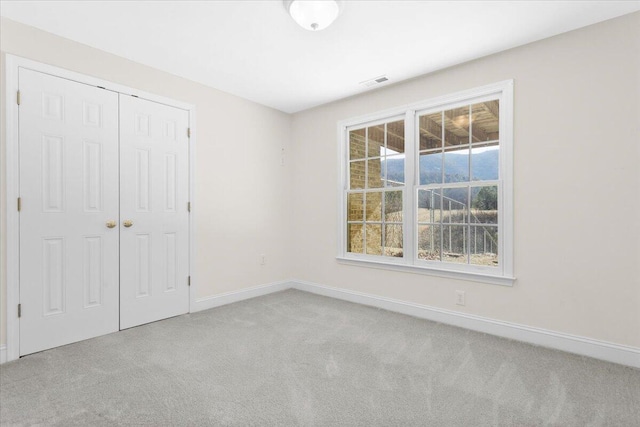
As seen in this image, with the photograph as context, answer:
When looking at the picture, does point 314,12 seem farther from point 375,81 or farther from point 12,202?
point 12,202

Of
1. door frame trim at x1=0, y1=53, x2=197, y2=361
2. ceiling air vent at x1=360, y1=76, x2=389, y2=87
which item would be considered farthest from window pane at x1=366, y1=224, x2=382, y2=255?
door frame trim at x1=0, y1=53, x2=197, y2=361

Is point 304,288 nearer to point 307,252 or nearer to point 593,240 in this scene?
point 307,252

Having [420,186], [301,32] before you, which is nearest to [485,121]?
[420,186]

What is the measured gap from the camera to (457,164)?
3158 millimetres

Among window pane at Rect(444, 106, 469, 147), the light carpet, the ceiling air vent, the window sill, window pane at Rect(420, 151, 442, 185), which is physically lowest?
the light carpet

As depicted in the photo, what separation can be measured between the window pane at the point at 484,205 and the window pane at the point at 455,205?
7cm

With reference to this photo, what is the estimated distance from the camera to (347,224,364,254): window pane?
3.98m

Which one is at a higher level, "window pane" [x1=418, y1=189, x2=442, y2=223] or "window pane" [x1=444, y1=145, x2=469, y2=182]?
"window pane" [x1=444, y1=145, x2=469, y2=182]

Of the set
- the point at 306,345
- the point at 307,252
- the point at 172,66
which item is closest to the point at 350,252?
the point at 307,252

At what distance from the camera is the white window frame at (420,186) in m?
2.79

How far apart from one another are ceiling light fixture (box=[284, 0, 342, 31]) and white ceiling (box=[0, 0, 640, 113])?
0.10 m

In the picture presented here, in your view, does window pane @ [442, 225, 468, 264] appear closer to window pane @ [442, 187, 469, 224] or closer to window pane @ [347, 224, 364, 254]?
window pane @ [442, 187, 469, 224]

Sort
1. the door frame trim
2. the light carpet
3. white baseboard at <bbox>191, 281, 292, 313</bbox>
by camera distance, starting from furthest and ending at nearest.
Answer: white baseboard at <bbox>191, 281, 292, 313</bbox> → the door frame trim → the light carpet

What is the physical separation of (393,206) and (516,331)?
1660mm
